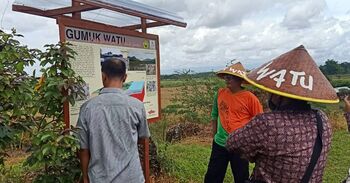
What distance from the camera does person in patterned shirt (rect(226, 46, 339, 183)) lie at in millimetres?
1967

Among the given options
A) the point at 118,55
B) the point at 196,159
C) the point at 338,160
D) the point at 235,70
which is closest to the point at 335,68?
the point at 338,160

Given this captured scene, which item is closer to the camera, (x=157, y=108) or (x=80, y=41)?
(x=80, y=41)

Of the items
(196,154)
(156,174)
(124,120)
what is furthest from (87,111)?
(196,154)

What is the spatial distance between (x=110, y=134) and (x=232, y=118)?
Answer: 1739mm

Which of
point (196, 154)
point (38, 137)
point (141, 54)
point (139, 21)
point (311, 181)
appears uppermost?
point (139, 21)

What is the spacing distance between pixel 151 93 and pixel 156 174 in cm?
173

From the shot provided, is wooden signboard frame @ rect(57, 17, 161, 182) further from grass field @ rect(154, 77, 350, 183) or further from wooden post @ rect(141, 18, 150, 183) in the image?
grass field @ rect(154, 77, 350, 183)

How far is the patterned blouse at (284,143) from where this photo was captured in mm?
1960

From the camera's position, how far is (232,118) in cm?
382

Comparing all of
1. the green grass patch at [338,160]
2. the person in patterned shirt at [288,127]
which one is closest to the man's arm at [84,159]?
the person in patterned shirt at [288,127]

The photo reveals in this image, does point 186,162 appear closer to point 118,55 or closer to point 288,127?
point 118,55

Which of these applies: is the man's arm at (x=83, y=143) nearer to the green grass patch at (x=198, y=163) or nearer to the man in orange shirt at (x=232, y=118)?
the man in orange shirt at (x=232, y=118)

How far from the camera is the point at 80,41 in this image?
2.75 m

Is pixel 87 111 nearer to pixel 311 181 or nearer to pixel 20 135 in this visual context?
pixel 20 135
